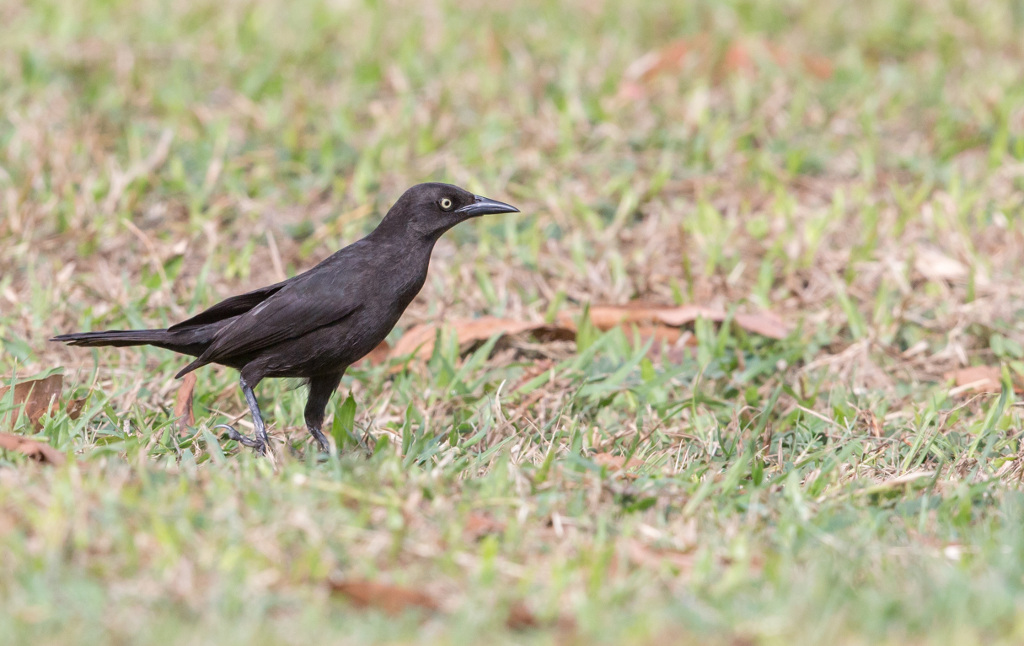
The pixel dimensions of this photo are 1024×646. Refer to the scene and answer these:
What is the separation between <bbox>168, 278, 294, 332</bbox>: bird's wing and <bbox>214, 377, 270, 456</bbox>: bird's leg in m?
0.31

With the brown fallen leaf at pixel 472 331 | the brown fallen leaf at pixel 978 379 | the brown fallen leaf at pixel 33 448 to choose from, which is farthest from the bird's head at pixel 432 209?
the brown fallen leaf at pixel 978 379

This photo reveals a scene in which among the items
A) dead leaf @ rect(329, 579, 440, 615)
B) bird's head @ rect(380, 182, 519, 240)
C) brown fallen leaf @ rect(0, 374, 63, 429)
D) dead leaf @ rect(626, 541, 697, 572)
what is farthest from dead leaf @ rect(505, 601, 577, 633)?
brown fallen leaf @ rect(0, 374, 63, 429)

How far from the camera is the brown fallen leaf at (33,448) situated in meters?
3.65

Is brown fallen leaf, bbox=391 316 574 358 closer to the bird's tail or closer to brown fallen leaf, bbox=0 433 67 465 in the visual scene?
the bird's tail

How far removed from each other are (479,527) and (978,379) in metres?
2.79

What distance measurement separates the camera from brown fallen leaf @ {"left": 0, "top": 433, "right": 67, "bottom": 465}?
365 cm

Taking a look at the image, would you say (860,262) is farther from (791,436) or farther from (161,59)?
(161,59)

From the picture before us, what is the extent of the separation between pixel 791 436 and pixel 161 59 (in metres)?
5.17

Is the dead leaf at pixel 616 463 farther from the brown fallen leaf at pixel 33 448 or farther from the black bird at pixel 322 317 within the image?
the brown fallen leaf at pixel 33 448

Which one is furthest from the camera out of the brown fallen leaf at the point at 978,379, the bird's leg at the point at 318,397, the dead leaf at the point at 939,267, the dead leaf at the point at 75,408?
the dead leaf at the point at 939,267

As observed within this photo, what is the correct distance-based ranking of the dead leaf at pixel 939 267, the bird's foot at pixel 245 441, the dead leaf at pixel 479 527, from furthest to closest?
the dead leaf at pixel 939 267
the bird's foot at pixel 245 441
the dead leaf at pixel 479 527

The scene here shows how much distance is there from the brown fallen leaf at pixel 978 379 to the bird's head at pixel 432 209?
2.05 meters

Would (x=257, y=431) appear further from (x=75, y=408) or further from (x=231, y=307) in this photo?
(x=75, y=408)

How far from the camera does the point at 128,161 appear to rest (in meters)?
6.89
